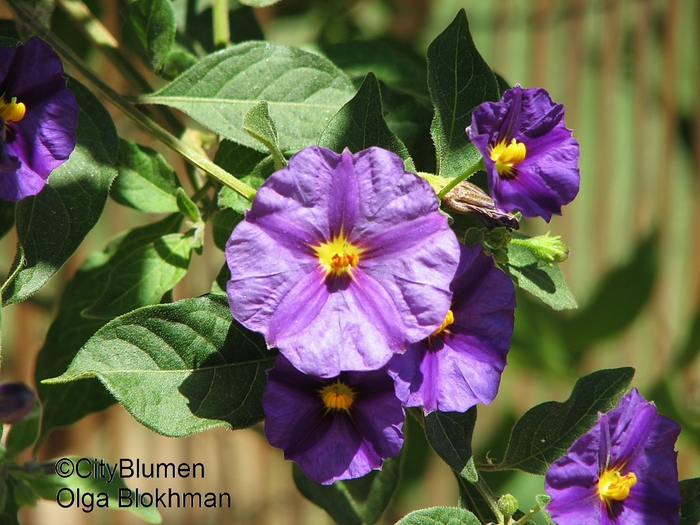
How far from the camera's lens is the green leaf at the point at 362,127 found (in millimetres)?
933

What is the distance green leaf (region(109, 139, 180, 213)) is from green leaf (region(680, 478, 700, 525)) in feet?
2.87

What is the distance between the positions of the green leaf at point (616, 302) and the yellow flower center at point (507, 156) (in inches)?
75.3

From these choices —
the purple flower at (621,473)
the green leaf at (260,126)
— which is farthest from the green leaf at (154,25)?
the purple flower at (621,473)

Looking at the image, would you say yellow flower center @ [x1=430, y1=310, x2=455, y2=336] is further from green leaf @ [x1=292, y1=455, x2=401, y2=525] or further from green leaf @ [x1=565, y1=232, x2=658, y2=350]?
green leaf @ [x1=565, y1=232, x2=658, y2=350]

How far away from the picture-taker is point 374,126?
937 millimetres

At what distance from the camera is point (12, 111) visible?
929mm

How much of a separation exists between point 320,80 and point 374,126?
236mm

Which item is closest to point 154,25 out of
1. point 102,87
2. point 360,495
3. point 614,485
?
point 102,87

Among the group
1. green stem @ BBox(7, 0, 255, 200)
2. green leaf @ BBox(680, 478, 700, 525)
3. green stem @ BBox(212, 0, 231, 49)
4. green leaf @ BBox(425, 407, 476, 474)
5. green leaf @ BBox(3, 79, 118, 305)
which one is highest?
green stem @ BBox(212, 0, 231, 49)

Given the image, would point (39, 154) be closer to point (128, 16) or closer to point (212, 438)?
point (128, 16)

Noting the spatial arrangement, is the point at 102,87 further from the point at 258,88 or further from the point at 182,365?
the point at 182,365

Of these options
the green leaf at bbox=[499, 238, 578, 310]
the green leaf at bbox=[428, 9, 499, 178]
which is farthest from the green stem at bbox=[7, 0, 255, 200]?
the green leaf at bbox=[499, 238, 578, 310]

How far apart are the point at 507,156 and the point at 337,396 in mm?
373

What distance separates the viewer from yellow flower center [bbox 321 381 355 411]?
0.96 metres
